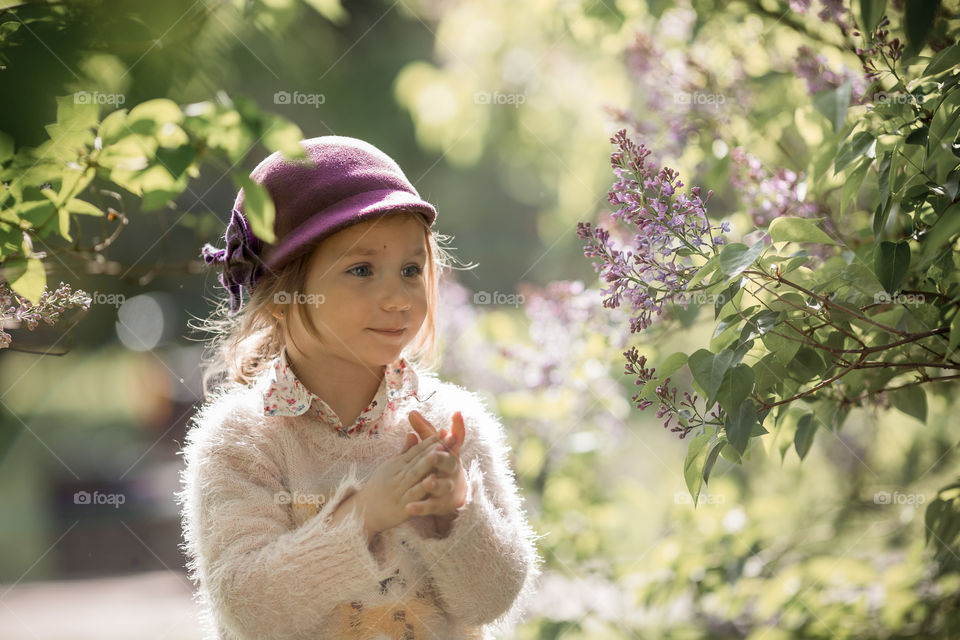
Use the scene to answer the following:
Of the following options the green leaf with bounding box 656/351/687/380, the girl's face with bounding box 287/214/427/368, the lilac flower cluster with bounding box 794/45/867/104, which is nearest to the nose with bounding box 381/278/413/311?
the girl's face with bounding box 287/214/427/368

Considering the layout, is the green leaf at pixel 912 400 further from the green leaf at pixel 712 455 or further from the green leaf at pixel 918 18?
the green leaf at pixel 918 18

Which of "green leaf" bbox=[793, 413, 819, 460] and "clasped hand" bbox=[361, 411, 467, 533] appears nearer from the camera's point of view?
"clasped hand" bbox=[361, 411, 467, 533]

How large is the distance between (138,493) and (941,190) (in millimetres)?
4531

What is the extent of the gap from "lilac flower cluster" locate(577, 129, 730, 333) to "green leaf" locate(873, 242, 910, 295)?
17cm

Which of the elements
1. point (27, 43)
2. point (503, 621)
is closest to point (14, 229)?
point (27, 43)

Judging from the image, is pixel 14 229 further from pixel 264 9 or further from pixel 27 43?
pixel 264 9

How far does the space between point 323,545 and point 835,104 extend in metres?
0.88

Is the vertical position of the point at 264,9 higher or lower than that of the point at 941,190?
lower

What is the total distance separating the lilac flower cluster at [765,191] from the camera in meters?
1.39

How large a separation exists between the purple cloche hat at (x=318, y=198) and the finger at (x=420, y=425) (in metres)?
0.25

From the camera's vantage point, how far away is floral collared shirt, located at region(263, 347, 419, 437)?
1.14 metres

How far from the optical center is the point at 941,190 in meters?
0.93

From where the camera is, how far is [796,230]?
3.07ft

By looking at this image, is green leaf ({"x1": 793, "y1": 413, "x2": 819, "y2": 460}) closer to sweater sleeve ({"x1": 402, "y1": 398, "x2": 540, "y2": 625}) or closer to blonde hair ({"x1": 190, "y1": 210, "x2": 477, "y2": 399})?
sweater sleeve ({"x1": 402, "y1": 398, "x2": 540, "y2": 625})
